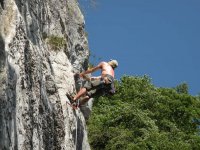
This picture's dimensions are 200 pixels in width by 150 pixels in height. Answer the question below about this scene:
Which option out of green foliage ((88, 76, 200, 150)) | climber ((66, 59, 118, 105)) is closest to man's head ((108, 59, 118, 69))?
climber ((66, 59, 118, 105))

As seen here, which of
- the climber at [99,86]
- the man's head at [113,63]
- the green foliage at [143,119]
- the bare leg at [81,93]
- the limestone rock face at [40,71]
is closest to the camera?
the limestone rock face at [40,71]

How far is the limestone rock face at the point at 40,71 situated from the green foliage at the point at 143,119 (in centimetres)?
1647

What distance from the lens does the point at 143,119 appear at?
1518 inches

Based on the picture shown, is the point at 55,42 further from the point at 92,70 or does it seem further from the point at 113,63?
the point at 113,63

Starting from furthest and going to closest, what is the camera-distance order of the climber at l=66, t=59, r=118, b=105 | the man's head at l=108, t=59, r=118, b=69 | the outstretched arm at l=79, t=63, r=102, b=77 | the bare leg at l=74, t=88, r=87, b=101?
the man's head at l=108, t=59, r=118, b=69 → the outstretched arm at l=79, t=63, r=102, b=77 → the climber at l=66, t=59, r=118, b=105 → the bare leg at l=74, t=88, r=87, b=101

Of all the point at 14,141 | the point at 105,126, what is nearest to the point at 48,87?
the point at 14,141

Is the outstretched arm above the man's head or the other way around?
the other way around

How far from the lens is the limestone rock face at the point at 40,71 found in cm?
1073

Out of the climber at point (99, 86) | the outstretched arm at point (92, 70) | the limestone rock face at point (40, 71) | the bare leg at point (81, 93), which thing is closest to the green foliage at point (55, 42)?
the limestone rock face at point (40, 71)

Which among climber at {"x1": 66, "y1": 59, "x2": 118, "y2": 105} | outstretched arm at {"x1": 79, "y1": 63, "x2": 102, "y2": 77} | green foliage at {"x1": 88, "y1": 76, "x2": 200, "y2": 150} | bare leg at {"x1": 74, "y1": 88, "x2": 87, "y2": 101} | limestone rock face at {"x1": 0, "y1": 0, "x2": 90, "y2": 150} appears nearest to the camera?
limestone rock face at {"x1": 0, "y1": 0, "x2": 90, "y2": 150}

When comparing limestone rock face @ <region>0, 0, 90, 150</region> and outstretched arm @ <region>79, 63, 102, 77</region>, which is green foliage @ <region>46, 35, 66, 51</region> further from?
outstretched arm @ <region>79, 63, 102, 77</region>

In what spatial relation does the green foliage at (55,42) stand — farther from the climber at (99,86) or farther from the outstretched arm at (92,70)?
the climber at (99,86)

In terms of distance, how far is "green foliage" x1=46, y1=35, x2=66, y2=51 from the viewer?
52.7 ft

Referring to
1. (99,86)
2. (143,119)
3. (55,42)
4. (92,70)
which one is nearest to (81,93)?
(99,86)
